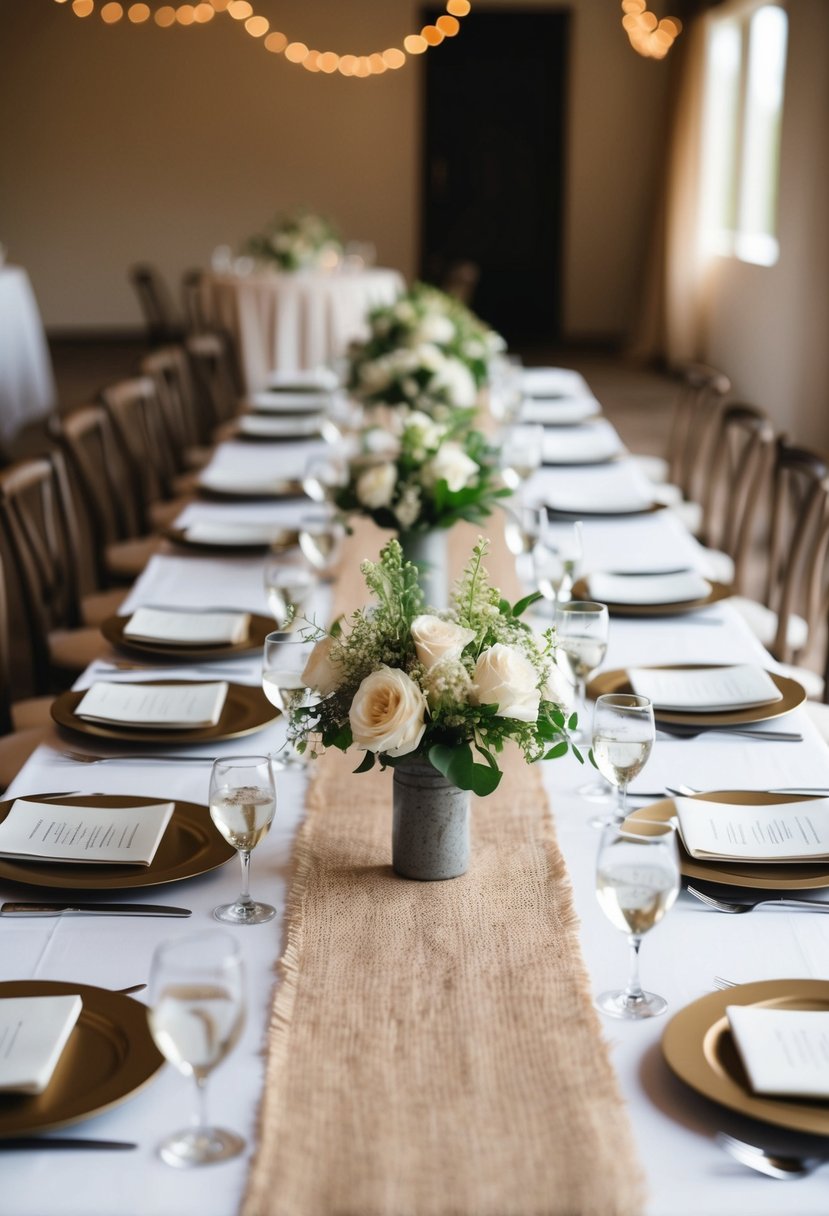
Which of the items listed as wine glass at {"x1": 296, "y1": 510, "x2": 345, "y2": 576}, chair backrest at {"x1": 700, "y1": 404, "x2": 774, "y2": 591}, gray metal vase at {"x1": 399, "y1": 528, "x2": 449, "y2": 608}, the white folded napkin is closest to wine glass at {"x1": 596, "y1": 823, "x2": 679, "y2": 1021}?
gray metal vase at {"x1": 399, "y1": 528, "x2": 449, "y2": 608}

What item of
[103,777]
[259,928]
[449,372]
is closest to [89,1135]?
[259,928]

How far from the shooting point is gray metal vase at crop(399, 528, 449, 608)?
2430mm

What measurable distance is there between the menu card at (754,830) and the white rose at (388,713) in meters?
0.40

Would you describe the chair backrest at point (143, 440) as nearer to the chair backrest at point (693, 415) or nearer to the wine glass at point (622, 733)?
the chair backrest at point (693, 415)

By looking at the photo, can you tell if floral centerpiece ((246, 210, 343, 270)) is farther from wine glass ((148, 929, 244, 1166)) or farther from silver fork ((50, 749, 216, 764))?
wine glass ((148, 929, 244, 1166))

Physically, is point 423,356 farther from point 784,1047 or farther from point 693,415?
point 784,1047

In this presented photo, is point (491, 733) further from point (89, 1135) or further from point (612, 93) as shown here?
point (612, 93)

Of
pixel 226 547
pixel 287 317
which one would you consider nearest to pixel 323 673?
pixel 226 547

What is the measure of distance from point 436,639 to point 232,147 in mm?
13234

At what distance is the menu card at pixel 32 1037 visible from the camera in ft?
3.71

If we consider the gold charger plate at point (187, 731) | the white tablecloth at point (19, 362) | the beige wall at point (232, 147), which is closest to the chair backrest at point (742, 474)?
the gold charger plate at point (187, 731)

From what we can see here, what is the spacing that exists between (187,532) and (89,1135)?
2164 mm

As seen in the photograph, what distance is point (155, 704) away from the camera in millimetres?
2072

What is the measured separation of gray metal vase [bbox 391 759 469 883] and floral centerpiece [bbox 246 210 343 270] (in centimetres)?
814
